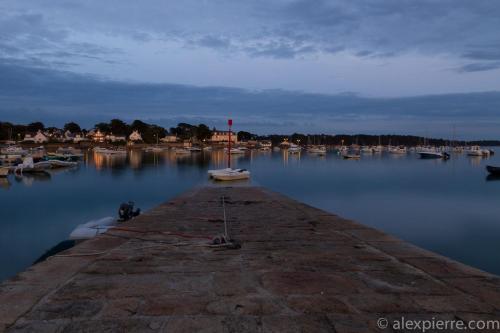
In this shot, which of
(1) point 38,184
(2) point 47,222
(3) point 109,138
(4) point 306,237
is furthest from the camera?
(3) point 109,138

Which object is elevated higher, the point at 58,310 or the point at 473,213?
the point at 58,310

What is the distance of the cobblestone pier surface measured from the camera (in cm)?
470

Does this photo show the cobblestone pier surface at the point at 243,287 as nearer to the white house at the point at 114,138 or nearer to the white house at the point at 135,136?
the white house at the point at 114,138

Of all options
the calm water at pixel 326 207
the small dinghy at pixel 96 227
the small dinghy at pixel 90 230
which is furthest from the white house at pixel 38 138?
the small dinghy at pixel 90 230

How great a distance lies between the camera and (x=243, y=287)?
581 cm

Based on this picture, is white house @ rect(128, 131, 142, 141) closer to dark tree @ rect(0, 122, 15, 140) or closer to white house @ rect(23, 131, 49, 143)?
white house @ rect(23, 131, 49, 143)

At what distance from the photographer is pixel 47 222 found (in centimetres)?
2417

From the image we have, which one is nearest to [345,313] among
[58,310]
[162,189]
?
[58,310]

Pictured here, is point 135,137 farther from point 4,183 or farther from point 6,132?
point 4,183

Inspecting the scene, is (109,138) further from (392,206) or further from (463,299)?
(463,299)

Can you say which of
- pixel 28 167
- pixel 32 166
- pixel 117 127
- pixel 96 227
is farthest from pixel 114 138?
pixel 96 227

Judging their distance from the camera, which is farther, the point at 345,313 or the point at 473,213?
the point at 473,213

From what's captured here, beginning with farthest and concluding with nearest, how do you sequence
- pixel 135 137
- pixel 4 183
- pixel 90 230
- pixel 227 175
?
pixel 135 137, pixel 4 183, pixel 227 175, pixel 90 230

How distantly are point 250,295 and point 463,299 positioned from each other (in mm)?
2661
